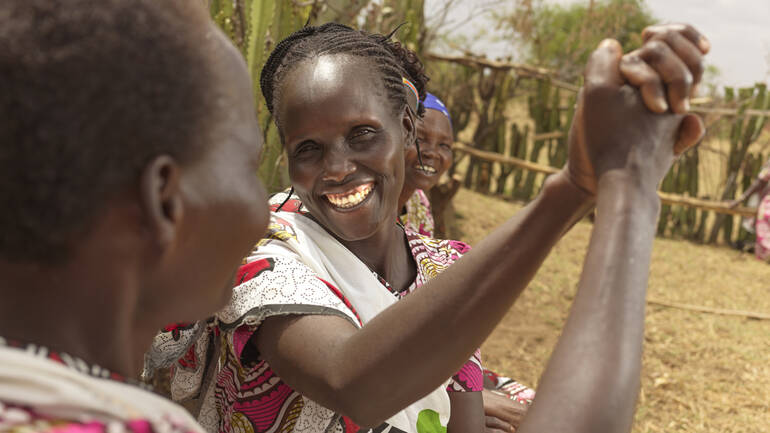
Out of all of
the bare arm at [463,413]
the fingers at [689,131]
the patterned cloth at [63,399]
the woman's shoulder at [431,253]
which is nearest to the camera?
the patterned cloth at [63,399]

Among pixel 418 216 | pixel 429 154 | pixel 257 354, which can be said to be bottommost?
pixel 418 216

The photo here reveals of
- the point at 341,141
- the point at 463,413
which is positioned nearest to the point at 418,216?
the point at 463,413

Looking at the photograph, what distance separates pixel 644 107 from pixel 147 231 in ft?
2.37

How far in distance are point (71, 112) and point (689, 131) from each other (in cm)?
85

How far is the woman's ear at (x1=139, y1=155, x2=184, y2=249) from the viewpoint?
0.75 meters

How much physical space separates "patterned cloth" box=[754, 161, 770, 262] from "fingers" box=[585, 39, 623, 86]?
24.8 ft

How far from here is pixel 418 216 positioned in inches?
149

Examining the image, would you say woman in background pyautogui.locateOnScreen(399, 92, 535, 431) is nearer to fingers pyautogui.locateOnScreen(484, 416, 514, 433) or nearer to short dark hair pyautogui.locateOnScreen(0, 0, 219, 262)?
fingers pyautogui.locateOnScreen(484, 416, 514, 433)

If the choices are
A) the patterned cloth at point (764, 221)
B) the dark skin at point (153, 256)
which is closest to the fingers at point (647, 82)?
the dark skin at point (153, 256)

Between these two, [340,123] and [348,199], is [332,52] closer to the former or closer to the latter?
[340,123]

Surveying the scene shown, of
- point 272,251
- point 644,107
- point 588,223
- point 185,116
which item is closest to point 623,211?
point 644,107

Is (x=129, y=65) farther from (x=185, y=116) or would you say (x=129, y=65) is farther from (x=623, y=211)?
(x=623, y=211)

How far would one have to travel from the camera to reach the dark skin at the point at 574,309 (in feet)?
2.82

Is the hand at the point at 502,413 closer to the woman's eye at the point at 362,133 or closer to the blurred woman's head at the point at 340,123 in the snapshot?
the blurred woman's head at the point at 340,123
